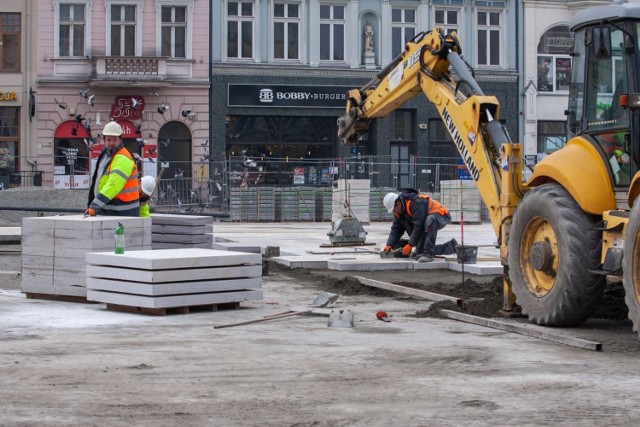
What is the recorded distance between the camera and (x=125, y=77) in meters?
41.9

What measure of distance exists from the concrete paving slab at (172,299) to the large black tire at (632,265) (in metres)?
4.54

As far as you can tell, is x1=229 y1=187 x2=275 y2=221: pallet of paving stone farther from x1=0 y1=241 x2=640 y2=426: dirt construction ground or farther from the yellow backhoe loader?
the yellow backhoe loader

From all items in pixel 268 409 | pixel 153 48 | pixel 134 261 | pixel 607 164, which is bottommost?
pixel 268 409

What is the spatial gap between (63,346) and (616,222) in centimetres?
491

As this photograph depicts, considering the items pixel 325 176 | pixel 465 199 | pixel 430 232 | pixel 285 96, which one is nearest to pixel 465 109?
pixel 430 232

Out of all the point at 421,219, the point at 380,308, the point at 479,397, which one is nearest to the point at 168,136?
the point at 421,219

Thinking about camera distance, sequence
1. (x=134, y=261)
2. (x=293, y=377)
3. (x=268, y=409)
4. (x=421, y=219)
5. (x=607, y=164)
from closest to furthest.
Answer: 1. (x=268, y=409)
2. (x=293, y=377)
3. (x=607, y=164)
4. (x=134, y=261)
5. (x=421, y=219)

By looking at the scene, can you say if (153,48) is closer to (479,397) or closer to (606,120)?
(606,120)

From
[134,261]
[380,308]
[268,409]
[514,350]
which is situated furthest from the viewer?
[380,308]

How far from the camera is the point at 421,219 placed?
18.0 m

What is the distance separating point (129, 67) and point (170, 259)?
31390 millimetres

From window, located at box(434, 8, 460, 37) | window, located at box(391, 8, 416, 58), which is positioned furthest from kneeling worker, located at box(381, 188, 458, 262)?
window, located at box(434, 8, 460, 37)

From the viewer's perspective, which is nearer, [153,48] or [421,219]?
[421,219]

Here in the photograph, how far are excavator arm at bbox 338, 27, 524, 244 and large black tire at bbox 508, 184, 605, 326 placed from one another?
616 millimetres
